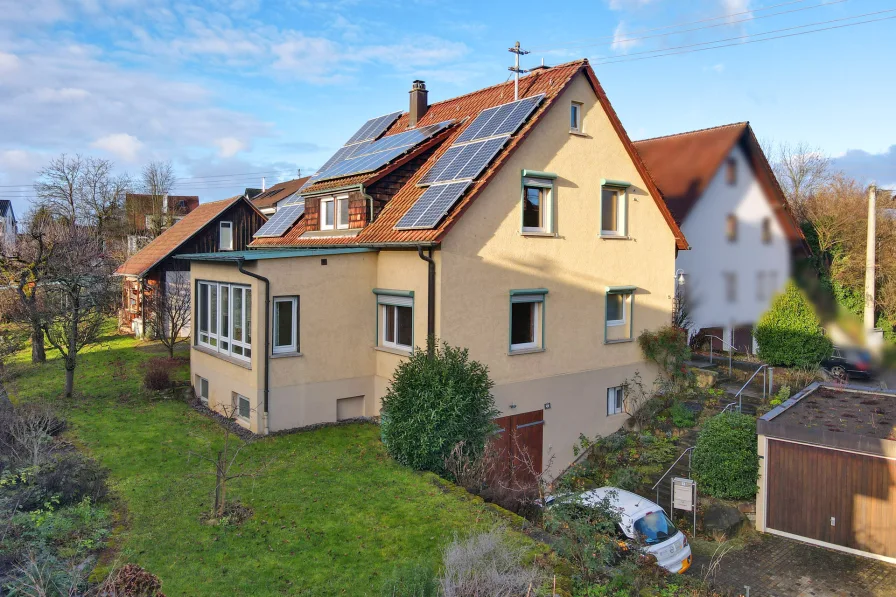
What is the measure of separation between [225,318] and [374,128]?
1002 centimetres

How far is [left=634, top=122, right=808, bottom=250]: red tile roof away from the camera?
23719 mm

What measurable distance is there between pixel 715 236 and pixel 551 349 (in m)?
12.0

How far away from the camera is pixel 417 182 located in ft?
52.9

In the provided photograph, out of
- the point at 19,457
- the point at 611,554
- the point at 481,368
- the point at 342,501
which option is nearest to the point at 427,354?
the point at 481,368

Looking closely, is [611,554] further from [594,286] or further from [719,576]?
[594,286]

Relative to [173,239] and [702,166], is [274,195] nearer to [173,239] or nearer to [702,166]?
[173,239]

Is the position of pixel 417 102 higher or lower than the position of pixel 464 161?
higher

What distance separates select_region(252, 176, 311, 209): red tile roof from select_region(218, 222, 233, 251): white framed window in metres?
Answer: 12.6

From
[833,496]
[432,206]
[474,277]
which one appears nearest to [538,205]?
[474,277]

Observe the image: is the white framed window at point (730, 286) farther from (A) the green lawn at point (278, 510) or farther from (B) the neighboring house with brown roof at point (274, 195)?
(B) the neighboring house with brown roof at point (274, 195)

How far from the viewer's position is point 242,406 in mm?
14664

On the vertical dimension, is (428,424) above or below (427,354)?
below

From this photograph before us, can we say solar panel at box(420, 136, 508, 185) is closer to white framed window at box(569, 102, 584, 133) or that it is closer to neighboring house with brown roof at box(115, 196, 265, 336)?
white framed window at box(569, 102, 584, 133)

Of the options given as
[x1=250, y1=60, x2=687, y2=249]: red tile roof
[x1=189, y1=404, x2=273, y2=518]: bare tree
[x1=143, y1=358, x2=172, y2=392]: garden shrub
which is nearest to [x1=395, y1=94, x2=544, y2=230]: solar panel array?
[x1=250, y1=60, x2=687, y2=249]: red tile roof
